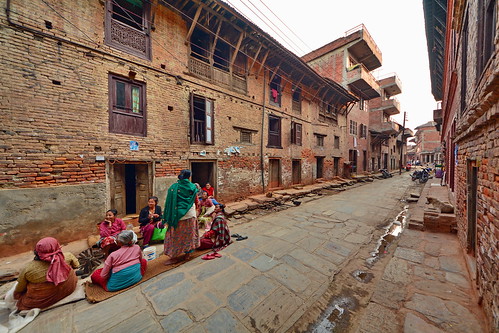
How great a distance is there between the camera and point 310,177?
516 inches

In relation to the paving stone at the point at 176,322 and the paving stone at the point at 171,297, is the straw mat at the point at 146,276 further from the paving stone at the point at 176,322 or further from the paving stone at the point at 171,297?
the paving stone at the point at 176,322

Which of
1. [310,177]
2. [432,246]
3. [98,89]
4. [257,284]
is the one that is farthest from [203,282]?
[310,177]

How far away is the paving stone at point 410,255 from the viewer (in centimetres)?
358

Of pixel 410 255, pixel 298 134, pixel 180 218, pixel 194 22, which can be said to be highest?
pixel 194 22

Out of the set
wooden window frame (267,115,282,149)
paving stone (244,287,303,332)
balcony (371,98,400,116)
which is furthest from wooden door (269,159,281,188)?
balcony (371,98,400,116)

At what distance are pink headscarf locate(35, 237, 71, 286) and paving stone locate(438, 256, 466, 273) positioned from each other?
6238mm

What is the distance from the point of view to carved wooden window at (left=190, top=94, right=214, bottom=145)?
732 centimetres

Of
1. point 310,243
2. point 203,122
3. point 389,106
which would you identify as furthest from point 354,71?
point 310,243

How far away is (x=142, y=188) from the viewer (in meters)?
6.17

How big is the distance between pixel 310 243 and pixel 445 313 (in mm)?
2386

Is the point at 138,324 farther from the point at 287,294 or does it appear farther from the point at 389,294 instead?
the point at 389,294

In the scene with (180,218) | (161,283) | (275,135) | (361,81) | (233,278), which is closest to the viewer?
(161,283)

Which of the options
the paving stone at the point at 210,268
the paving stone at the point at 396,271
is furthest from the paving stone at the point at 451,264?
the paving stone at the point at 210,268

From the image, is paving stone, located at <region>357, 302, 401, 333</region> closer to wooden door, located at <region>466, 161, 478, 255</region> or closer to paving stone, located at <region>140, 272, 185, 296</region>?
wooden door, located at <region>466, 161, 478, 255</region>
